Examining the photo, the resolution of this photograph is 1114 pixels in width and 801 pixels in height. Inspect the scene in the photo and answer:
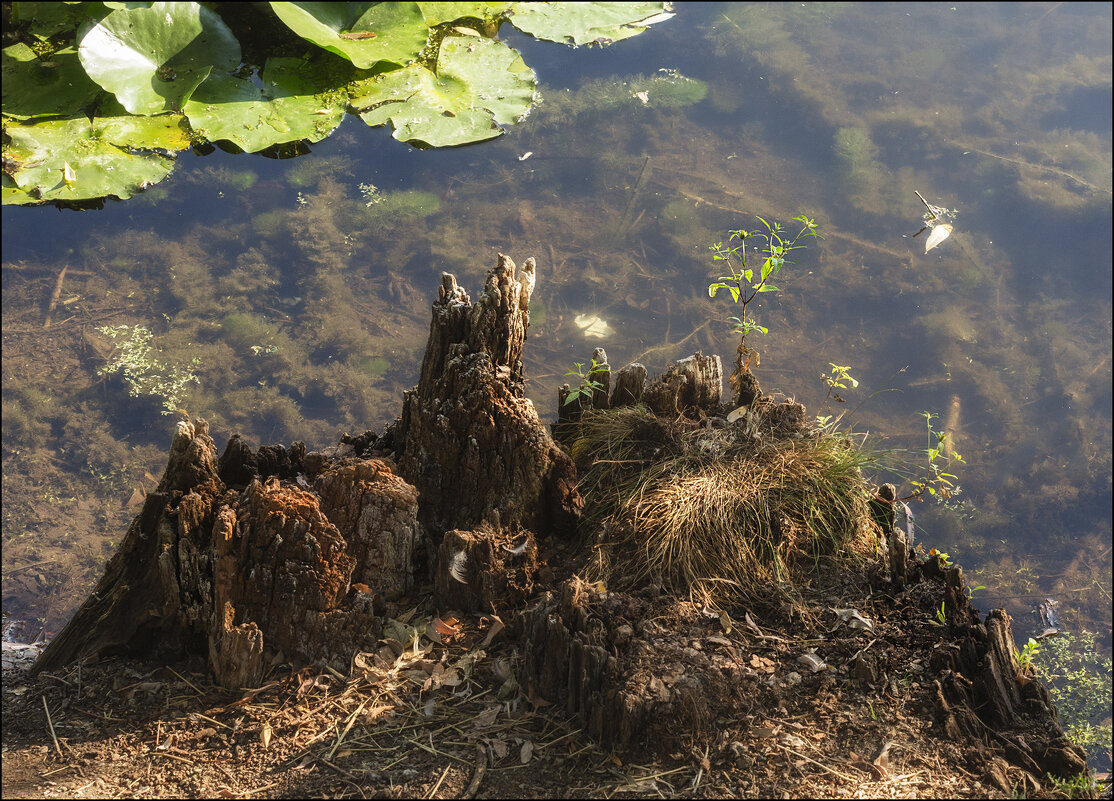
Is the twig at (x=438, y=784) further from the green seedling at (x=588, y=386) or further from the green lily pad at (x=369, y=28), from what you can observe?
the green lily pad at (x=369, y=28)

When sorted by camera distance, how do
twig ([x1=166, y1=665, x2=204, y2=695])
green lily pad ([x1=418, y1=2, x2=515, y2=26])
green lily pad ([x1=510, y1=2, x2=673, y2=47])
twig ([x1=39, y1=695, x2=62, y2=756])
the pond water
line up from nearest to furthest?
twig ([x1=39, y1=695, x2=62, y2=756]), twig ([x1=166, y1=665, x2=204, y2=695]), the pond water, green lily pad ([x1=418, y1=2, x2=515, y2=26]), green lily pad ([x1=510, y1=2, x2=673, y2=47])

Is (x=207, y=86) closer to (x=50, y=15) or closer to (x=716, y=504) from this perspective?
(x=50, y=15)

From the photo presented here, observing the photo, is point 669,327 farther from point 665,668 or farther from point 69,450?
point 69,450

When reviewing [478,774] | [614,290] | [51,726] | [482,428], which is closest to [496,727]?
[478,774]

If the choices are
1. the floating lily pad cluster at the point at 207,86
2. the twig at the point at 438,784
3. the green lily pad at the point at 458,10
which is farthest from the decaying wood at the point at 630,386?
the green lily pad at the point at 458,10

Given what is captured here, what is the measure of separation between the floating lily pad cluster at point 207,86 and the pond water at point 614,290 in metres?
0.30

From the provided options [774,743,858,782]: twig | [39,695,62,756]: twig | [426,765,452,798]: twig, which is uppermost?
[39,695,62,756]: twig

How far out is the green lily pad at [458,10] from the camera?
211 inches

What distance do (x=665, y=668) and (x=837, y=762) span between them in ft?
1.53

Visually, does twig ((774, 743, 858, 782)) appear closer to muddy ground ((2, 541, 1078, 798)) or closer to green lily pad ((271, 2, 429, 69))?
muddy ground ((2, 541, 1078, 798))

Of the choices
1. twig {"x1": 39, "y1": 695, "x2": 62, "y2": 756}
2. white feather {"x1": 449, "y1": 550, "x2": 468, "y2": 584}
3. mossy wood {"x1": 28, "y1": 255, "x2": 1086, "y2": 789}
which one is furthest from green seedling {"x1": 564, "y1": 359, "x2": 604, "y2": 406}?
twig {"x1": 39, "y1": 695, "x2": 62, "y2": 756}

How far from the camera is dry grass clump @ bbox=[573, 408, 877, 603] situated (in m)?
2.40

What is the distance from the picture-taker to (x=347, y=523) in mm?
2334

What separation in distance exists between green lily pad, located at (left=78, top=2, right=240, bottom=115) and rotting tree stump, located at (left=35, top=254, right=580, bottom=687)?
2.91 m
